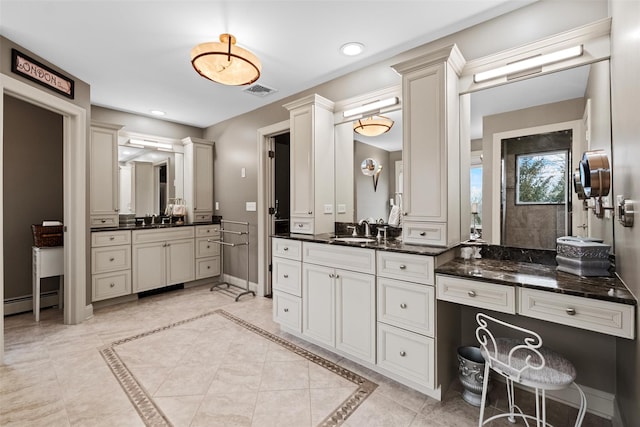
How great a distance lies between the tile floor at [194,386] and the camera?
5.45 ft

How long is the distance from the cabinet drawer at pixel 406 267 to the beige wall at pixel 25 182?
399cm

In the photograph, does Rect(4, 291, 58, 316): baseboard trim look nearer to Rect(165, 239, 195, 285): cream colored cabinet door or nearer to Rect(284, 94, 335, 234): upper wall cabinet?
Rect(165, 239, 195, 285): cream colored cabinet door

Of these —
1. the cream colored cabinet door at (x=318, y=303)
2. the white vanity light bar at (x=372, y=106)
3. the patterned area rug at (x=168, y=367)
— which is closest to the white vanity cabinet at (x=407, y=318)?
the patterned area rug at (x=168, y=367)

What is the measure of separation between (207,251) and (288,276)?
2295mm

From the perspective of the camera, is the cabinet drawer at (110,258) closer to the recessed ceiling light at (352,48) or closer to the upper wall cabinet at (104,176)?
the upper wall cabinet at (104,176)

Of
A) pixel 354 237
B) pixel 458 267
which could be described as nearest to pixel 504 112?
pixel 458 267

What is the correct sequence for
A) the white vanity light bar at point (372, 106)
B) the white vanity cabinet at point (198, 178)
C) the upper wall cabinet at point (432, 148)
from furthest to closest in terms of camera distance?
the white vanity cabinet at point (198, 178)
the white vanity light bar at point (372, 106)
the upper wall cabinet at point (432, 148)

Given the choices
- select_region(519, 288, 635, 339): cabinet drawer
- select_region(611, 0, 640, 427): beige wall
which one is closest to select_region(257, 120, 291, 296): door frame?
select_region(519, 288, 635, 339): cabinet drawer

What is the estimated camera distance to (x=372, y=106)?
267cm

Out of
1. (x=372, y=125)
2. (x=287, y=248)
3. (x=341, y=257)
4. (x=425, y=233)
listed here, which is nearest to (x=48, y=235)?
(x=287, y=248)

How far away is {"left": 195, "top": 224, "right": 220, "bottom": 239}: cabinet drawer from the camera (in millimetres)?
4390

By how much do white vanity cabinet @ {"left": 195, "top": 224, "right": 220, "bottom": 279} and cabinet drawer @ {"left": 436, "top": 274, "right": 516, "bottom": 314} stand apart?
3.59m

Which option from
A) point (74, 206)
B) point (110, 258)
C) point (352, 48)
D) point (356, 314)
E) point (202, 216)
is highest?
point (352, 48)

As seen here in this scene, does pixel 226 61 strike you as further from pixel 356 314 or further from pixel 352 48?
pixel 356 314
